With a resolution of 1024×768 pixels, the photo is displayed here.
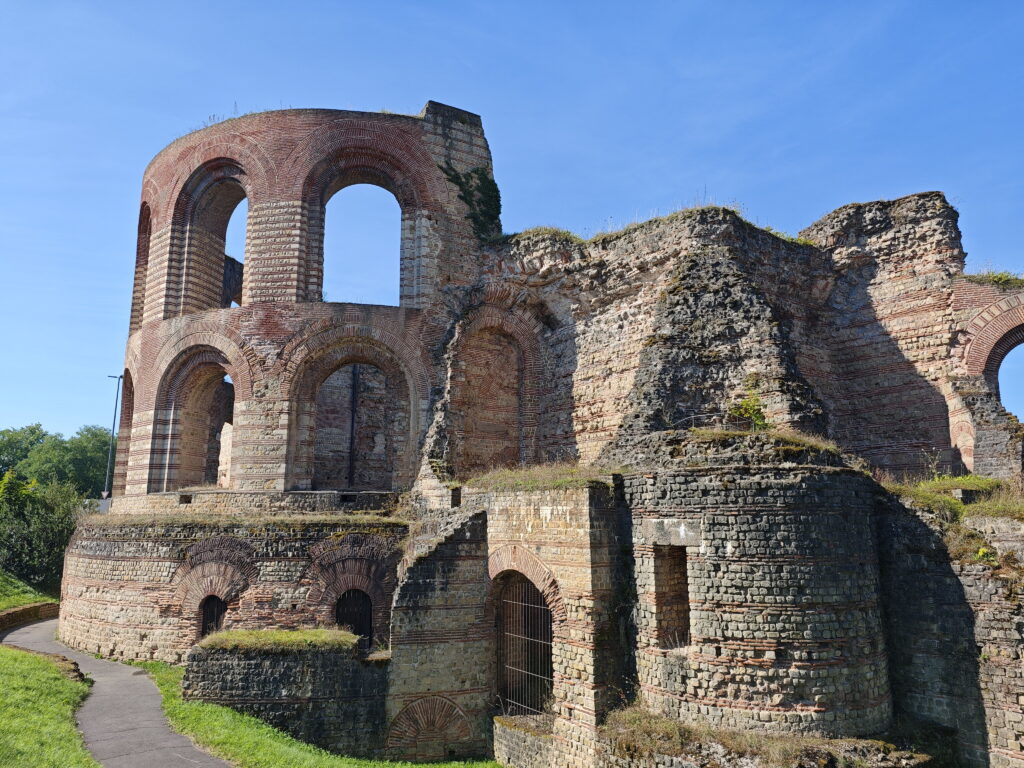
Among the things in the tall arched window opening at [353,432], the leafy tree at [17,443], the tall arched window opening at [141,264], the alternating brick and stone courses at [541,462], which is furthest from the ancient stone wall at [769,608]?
the leafy tree at [17,443]

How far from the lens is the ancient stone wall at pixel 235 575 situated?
12484 millimetres

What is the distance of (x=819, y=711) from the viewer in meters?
7.78

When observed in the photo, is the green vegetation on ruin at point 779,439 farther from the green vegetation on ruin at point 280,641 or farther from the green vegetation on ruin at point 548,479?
the green vegetation on ruin at point 280,641

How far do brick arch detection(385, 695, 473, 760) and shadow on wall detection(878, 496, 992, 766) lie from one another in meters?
5.87

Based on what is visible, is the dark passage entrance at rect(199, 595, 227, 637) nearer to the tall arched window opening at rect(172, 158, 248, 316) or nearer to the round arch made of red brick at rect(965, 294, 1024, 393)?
the tall arched window opening at rect(172, 158, 248, 316)

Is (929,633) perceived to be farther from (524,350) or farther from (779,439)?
(524,350)

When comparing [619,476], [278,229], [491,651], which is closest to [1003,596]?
[619,476]

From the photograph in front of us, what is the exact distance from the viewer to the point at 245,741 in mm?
9281

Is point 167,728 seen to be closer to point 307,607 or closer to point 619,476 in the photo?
point 307,607

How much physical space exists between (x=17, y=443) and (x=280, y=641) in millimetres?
41241

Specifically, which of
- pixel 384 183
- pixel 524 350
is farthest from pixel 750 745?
pixel 384 183

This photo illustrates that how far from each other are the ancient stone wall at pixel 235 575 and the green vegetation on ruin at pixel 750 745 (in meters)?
5.44

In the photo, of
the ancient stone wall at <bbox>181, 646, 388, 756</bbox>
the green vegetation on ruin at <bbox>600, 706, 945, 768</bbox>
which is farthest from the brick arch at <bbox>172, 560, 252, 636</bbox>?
the green vegetation on ruin at <bbox>600, 706, 945, 768</bbox>

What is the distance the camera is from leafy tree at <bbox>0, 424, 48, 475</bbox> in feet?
138
